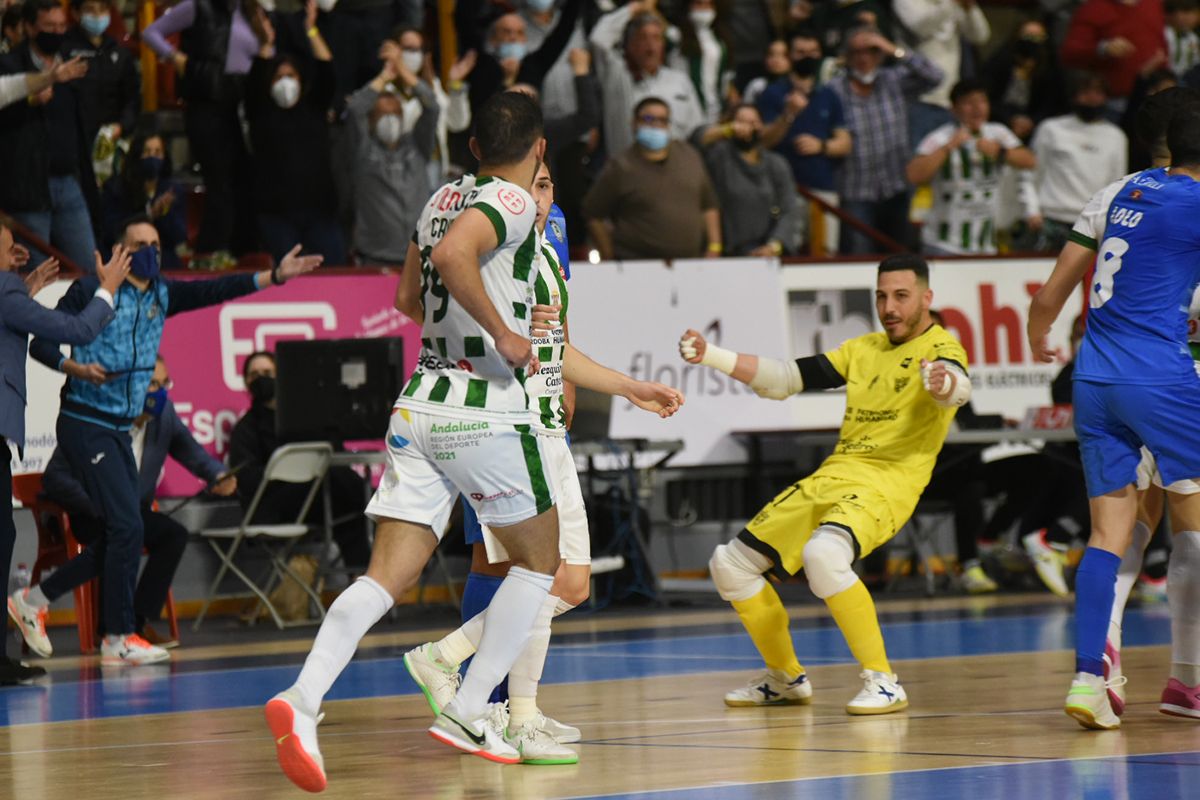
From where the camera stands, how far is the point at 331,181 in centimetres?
1402

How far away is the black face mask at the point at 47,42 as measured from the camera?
13.3 metres

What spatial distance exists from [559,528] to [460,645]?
635 millimetres

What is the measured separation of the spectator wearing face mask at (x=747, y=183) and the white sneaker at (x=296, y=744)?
10.2m

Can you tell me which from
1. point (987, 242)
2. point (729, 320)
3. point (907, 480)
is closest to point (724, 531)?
point (729, 320)

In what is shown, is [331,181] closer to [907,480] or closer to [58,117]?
[58,117]

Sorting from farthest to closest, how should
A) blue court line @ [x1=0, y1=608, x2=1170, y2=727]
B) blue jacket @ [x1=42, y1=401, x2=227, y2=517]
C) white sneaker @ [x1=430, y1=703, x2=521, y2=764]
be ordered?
blue jacket @ [x1=42, y1=401, x2=227, y2=517] → blue court line @ [x1=0, y1=608, x2=1170, y2=727] → white sneaker @ [x1=430, y1=703, x2=521, y2=764]

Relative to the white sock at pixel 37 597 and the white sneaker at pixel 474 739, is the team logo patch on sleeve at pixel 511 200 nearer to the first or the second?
the white sneaker at pixel 474 739

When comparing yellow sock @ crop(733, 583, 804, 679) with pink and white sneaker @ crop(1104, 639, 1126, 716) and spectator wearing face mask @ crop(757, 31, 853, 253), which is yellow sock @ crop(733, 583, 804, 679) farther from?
spectator wearing face mask @ crop(757, 31, 853, 253)

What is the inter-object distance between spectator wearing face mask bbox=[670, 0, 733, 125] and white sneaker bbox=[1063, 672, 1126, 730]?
1004 cm

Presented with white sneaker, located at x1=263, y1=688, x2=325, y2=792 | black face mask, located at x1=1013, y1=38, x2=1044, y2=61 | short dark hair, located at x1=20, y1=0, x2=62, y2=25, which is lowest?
white sneaker, located at x1=263, y1=688, x2=325, y2=792

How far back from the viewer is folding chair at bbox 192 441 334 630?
12.4 meters

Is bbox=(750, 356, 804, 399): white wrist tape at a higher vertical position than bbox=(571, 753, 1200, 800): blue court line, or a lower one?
higher

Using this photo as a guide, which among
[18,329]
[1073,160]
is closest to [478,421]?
[18,329]

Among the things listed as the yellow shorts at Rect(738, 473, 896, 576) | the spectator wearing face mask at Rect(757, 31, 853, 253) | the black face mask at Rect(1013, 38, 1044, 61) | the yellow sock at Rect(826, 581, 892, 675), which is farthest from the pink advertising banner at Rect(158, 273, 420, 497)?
the black face mask at Rect(1013, 38, 1044, 61)
